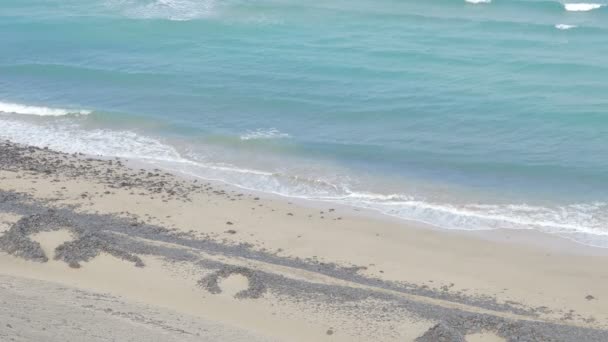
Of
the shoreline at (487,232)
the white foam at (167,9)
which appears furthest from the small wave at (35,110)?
the white foam at (167,9)

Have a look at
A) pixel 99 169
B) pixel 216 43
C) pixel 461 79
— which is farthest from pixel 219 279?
pixel 216 43

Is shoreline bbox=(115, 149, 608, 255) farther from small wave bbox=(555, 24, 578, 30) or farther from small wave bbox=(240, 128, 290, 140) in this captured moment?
small wave bbox=(555, 24, 578, 30)

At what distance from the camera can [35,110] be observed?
30.7m

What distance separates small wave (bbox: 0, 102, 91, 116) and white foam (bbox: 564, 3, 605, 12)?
72.3 feet

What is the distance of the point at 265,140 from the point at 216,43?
11.1m

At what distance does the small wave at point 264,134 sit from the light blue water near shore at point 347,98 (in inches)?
4.5

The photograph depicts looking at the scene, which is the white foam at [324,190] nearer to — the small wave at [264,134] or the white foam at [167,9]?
the small wave at [264,134]

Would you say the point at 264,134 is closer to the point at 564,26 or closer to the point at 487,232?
the point at 487,232

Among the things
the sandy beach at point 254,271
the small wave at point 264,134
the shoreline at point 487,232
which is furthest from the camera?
the small wave at point 264,134

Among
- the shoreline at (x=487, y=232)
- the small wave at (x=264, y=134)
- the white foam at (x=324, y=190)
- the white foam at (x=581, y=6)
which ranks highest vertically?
the white foam at (x=581, y=6)

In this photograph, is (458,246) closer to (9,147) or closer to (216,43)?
(9,147)

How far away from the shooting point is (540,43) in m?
35.9

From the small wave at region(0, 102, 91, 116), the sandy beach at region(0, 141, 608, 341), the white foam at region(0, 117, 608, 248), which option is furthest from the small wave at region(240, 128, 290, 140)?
the small wave at region(0, 102, 91, 116)

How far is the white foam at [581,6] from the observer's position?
131 ft
